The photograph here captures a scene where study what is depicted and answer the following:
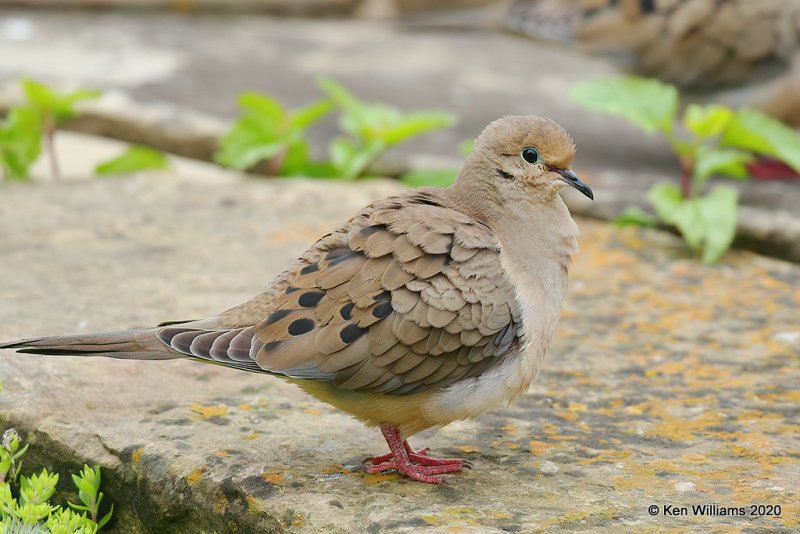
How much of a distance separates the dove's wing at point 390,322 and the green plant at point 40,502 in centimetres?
47

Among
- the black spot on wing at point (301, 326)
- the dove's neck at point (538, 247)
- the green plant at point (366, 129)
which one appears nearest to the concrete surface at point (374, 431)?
the black spot on wing at point (301, 326)

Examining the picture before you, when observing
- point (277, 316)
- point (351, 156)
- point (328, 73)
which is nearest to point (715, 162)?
point (351, 156)

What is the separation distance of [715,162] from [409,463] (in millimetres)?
2875

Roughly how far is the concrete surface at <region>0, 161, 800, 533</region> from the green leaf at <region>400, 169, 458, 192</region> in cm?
80

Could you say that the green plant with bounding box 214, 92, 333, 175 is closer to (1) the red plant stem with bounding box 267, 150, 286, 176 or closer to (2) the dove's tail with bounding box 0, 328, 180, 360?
(1) the red plant stem with bounding box 267, 150, 286, 176

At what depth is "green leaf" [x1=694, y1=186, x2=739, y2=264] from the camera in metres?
5.10

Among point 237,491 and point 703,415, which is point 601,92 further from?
point 237,491

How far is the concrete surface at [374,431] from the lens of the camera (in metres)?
2.92

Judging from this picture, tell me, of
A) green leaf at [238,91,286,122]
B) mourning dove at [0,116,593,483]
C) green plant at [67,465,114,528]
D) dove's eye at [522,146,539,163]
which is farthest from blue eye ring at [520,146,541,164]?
green leaf at [238,91,286,122]

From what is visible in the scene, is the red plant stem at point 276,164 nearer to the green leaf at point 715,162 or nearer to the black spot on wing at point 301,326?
the green leaf at point 715,162

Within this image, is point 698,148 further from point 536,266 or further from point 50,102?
point 50,102

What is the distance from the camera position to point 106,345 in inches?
120

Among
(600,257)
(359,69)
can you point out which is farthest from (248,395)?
(359,69)

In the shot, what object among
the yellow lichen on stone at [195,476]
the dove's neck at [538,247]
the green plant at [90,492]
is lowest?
the green plant at [90,492]
